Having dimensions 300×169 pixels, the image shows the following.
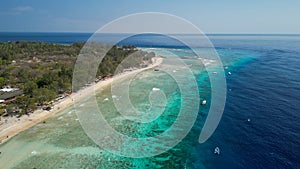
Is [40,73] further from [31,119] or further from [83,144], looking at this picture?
[83,144]

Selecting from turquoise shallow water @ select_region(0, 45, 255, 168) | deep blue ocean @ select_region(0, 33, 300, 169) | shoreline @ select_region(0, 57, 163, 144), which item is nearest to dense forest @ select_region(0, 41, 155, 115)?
shoreline @ select_region(0, 57, 163, 144)

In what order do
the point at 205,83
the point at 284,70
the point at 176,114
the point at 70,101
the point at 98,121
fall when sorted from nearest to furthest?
the point at 98,121 → the point at 176,114 → the point at 70,101 → the point at 205,83 → the point at 284,70

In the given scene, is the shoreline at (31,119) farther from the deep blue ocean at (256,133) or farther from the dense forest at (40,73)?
the deep blue ocean at (256,133)

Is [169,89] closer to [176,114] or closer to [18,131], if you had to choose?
[176,114]

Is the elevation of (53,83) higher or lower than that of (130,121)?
higher

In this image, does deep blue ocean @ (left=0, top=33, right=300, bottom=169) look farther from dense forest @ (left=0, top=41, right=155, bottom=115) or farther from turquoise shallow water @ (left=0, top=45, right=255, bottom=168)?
dense forest @ (left=0, top=41, right=155, bottom=115)

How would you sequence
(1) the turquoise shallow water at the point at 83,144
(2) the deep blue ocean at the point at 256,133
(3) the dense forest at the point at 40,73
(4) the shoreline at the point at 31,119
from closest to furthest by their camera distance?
(2) the deep blue ocean at the point at 256,133, (1) the turquoise shallow water at the point at 83,144, (4) the shoreline at the point at 31,119, (3) the dense forest at the point at 40,73

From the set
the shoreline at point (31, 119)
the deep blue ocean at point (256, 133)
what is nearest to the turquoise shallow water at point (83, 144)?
the shoreline at point (31, 119)

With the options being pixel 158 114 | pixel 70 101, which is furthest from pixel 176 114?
pixel 70 101
